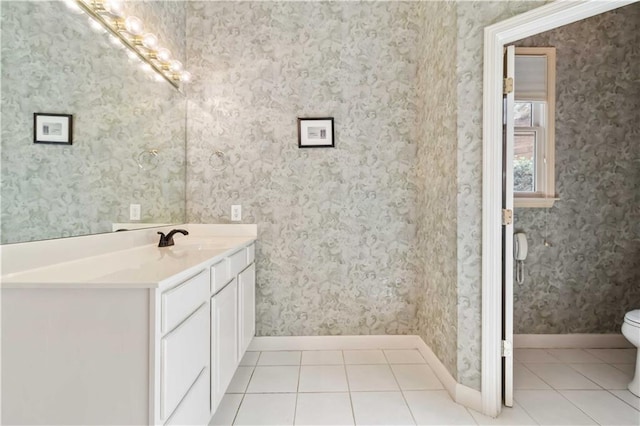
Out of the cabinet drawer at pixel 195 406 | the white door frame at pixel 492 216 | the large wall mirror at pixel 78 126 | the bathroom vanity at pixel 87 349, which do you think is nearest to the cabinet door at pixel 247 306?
the cabinet drawer at pixel 195 406

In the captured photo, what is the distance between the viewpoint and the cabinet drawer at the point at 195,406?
3.40 ft

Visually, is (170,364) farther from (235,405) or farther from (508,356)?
(508,356)

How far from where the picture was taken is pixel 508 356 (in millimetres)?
1631

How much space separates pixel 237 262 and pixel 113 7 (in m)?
1.46

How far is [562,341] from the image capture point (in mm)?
2328

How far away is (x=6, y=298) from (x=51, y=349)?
20 cm

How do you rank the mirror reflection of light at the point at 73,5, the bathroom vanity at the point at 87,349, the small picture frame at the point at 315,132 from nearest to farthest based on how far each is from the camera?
the bathroom vanity at the point at 87,349, the mirror reflection of light at the point at 73,5, the small picture frame at the point at 315,132

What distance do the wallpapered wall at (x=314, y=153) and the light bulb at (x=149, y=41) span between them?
0.53 meters

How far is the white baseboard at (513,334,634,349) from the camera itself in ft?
7.59

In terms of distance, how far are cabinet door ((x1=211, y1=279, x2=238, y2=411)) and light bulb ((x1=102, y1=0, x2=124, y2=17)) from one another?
1.50 m

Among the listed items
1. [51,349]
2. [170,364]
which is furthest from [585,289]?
[51,349]

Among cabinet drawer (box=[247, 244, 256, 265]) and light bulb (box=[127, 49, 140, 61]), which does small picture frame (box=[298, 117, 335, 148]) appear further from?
light bulb (box=[127, 49, 140, 61])

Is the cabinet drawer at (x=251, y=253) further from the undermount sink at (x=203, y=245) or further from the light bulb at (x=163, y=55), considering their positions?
the light bulb at (x=163, y=55)

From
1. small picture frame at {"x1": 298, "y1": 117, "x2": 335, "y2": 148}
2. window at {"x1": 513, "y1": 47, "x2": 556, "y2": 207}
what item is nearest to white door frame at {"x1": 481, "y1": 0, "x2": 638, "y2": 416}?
window at {"x1": 513, "y1": 47, "x2": 556, "y2": 207}
